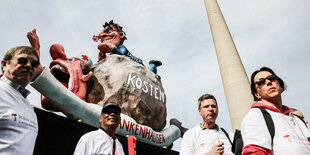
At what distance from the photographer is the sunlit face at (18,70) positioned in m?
2.22

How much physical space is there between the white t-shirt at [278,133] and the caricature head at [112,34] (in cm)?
697

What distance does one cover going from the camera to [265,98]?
92.8 inches

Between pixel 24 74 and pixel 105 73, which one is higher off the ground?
pixel 105 73

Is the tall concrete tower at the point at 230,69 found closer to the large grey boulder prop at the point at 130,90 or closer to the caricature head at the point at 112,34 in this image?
the large grey boulder prop at the point at 130,90

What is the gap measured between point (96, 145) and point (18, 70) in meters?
1.31

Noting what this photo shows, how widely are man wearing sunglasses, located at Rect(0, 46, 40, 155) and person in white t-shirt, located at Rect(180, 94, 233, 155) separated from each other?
2.01 m

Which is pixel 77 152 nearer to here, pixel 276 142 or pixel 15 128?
pixel 15 128

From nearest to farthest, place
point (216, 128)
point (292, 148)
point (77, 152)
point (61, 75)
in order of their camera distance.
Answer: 1. point (292, 148)
2. point (77, 152)
3. point (216, 128)
4. point (61, 75)

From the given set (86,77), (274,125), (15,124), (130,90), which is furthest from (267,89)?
(86,77)

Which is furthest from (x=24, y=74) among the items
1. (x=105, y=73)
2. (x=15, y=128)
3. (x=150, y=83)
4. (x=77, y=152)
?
(x=150, y=83)

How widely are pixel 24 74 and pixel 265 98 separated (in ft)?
7.69

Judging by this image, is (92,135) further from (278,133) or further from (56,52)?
(56,52)

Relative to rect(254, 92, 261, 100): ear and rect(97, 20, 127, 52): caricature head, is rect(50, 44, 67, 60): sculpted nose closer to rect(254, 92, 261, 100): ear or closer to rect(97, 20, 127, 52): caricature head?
rect(97, 20, 127, 52): caricature head

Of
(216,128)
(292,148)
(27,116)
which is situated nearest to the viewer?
(292,148)
